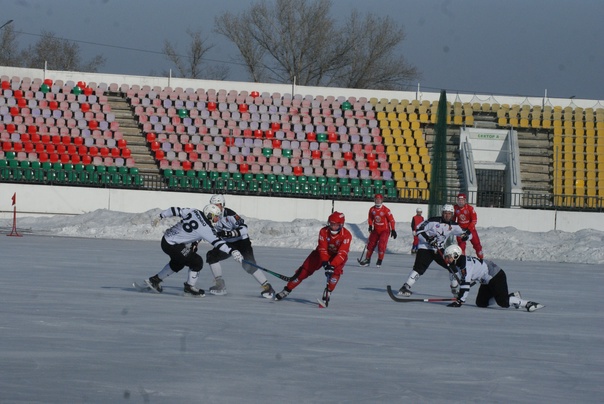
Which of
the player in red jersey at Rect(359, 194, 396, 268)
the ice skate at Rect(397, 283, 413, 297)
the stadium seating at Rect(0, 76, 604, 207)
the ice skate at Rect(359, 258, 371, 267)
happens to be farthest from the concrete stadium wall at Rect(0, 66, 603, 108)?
the ice skate at Rect(397, 283, 413, 297)

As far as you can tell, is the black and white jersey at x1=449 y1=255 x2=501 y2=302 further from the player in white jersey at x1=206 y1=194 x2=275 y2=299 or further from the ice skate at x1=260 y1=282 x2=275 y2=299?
the player in white jersey at x1=206 y1=194 x2=275 y2=299

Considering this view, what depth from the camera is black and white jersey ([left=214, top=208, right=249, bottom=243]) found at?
45.9 feet

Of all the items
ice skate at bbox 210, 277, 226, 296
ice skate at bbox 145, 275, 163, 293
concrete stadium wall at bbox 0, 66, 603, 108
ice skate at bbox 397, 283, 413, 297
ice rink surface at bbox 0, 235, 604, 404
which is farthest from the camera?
concrete stadium wall at bbox 0, 66, 603, 108

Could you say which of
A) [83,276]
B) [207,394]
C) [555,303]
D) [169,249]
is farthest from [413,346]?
[83,276]

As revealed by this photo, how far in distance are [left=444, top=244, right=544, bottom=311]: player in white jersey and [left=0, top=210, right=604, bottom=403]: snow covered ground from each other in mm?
198

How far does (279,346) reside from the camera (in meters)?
9.12

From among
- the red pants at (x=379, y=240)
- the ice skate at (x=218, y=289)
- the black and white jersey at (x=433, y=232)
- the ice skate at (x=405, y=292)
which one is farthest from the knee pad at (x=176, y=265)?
the red pants at (x=379, y=240)

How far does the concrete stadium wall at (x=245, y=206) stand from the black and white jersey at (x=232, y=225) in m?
18.3

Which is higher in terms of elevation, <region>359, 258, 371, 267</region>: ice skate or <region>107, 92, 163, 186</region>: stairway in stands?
<region>107, 92, 163, 186</region>: stairway in stands

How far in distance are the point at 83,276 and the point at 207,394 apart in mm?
9317

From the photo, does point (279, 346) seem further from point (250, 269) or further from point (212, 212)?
point (250, 269)

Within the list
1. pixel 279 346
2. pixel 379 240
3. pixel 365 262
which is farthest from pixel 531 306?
pixel 379 240

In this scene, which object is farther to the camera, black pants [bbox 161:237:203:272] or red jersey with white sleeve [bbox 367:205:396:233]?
red jersey with white sleeve [bbox 367:205:396:233]

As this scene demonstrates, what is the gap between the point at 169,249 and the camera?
43.3 ft
